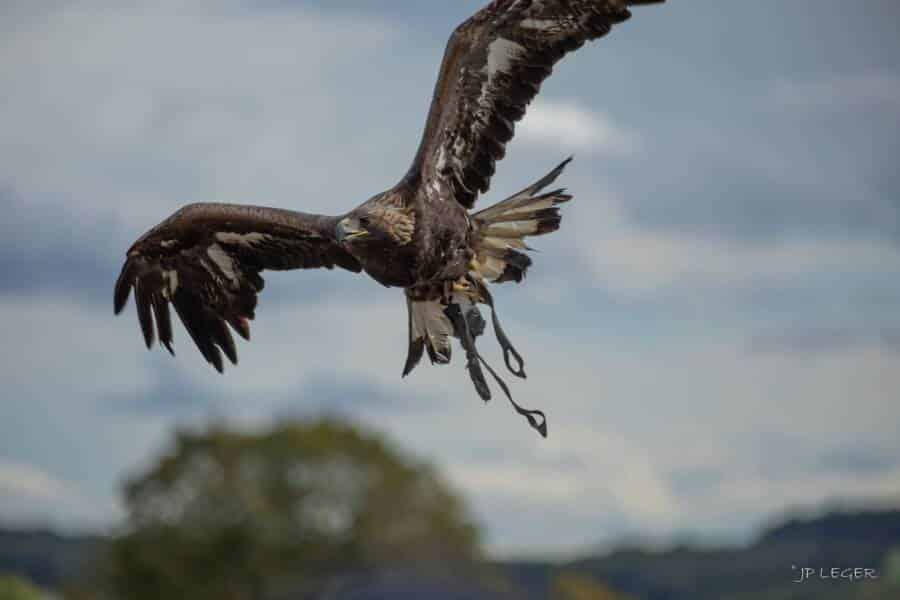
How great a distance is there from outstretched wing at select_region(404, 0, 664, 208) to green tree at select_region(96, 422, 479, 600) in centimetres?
3865

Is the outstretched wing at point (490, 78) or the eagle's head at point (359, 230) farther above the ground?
the outstretched wing at point (490, 78)

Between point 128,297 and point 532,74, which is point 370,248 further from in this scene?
point 128,297

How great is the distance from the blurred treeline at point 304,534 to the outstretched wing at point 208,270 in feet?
115

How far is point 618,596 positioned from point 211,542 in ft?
46.9

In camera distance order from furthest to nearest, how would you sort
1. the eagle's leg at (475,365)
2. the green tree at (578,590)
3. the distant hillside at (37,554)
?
1. the distant hillside at (37,554)
2. the green tree at (578,590)
3. the eagle's leg at (475,365)

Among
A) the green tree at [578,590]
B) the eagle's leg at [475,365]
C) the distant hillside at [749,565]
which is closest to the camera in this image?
the eagle's leg at [475,365]

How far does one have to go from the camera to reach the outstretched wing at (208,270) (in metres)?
14.4

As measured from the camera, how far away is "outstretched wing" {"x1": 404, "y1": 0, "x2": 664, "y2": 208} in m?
12.5

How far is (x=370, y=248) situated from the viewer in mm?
12383

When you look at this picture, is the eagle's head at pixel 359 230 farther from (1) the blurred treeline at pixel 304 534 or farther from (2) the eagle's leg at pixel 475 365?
(1) the blurred treeline at pixel 304 534

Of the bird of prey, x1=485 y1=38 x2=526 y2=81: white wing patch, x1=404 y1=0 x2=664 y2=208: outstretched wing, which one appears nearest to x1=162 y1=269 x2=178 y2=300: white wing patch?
the bird of prey

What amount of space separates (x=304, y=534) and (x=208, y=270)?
125 feet

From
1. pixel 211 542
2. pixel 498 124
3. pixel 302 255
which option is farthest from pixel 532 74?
pixel 211 542

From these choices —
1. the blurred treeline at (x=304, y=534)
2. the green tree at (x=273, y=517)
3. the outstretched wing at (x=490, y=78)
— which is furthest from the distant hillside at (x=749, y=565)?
the outstretched wing at (x=490, y=78)
